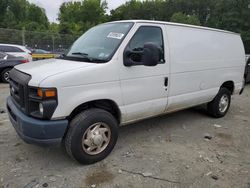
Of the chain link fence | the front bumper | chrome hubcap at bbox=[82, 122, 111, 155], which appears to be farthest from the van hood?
the chain link fence

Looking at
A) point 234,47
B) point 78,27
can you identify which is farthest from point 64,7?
point 234,47

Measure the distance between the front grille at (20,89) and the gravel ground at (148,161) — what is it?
0.89 m

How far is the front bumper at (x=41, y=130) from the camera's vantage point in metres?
3.04

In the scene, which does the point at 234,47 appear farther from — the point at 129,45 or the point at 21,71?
the point at 21,71

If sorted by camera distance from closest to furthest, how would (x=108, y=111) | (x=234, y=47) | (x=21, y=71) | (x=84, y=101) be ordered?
1. (x=84, y=101)
2. (x=21, y=71)
3. (x=108, y=111)
4. (x=234, y=47)

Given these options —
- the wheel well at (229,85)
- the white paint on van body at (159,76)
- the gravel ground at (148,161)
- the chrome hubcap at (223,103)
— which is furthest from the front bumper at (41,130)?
the wheel well at (229,85)

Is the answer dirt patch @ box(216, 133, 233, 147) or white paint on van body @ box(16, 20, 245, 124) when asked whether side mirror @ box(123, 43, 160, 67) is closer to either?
white paint on van body @ box(16, 20, 245, 124)

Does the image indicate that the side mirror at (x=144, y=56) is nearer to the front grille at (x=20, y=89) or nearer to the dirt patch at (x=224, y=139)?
the front grille at (x=20, y=89)

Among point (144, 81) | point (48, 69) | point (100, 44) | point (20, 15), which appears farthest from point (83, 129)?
point (20, 15)

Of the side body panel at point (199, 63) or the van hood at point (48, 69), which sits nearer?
the van hood at point (48, 69)

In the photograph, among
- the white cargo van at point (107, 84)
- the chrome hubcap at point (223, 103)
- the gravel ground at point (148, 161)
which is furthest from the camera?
the chrome hubcap at point (223, 103)

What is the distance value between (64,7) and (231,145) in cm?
6779

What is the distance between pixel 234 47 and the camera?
18.9ft

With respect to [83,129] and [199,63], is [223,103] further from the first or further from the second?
[83,129]
